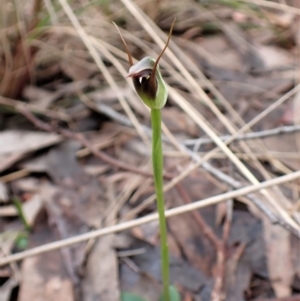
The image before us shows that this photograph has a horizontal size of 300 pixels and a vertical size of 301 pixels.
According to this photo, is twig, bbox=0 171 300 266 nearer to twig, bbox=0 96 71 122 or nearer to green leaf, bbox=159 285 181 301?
green leaf, bbox=159 285 181 301

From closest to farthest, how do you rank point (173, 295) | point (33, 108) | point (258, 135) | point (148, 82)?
point (148, 82)
point (173, 295)
point (258, 135)
point (33, 108)

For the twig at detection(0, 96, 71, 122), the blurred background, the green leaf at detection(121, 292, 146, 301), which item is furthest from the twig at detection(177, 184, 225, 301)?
the twig at detection(0, 96, 71, 122)

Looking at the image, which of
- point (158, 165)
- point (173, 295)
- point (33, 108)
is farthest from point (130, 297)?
point (33, 108)

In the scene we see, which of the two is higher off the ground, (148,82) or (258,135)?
(148,82)

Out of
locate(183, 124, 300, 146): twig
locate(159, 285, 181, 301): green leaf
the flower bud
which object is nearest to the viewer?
the flower bud

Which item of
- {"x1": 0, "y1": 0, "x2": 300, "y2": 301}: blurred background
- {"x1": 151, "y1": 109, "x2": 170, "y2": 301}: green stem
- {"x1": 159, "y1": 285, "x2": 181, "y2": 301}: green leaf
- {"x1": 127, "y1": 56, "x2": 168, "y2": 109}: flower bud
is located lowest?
{"x1": 159, "y1": 285, "x2": 181, "y2": 301}: green leaf

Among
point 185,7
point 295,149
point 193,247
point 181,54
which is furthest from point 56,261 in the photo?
point 185,7

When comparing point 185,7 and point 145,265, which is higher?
point 185,7

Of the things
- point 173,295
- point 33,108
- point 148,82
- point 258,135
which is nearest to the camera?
point 148,82

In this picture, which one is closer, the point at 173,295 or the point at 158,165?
the point at 158,165

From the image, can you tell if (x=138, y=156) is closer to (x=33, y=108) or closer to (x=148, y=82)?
(x=33, y=108)

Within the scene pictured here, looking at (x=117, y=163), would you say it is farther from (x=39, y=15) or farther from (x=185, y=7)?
(x=185, y=7)
